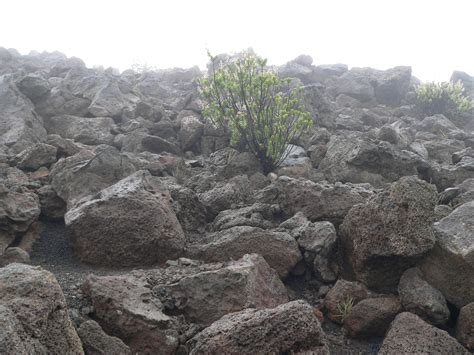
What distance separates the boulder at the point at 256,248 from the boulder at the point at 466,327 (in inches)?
74.9

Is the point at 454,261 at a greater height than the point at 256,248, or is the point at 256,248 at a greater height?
the point at 454,261

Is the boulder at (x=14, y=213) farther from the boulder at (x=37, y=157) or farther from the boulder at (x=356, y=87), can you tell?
the boulder at (x=356, y=87)

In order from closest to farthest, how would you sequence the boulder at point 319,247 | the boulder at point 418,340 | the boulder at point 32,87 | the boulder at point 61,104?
the boulder at point 418,340 → the boulder at point 319,247 → the boulder at point 32,87 → the boulder at point 61,104

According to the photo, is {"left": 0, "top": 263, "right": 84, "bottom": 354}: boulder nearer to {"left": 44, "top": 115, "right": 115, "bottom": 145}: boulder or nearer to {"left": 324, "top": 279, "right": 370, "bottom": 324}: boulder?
{"left": 324, "top": 279, "right": 370, "bottom": 324}: boulder

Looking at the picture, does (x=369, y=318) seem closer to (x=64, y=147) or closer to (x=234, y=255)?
(x=234, y=255)

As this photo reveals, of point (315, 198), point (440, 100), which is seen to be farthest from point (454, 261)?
point (440, 100)

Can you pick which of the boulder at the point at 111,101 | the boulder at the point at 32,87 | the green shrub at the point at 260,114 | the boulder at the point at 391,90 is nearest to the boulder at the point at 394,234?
the green shrub at the point at 260,114

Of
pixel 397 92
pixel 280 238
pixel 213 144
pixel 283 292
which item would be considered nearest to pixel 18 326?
pixel 283 292

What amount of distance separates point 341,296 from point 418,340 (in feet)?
3.49

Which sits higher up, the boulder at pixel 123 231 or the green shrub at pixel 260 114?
the green shrub at pixel 260 114

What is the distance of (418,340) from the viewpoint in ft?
14.1

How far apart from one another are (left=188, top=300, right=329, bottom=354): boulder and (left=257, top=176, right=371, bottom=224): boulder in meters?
2.95

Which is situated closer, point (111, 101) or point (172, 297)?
point (172, 297)

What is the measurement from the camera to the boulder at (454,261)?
490 centimetres
